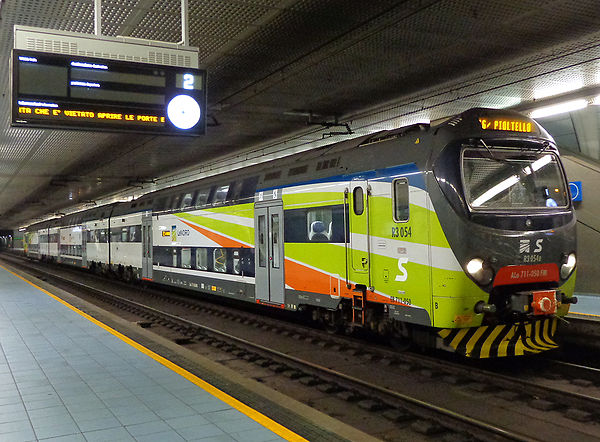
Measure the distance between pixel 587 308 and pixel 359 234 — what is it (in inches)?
270

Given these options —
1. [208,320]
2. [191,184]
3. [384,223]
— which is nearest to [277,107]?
[191,184]

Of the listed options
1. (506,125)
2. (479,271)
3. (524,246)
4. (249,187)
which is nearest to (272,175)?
(249,187)

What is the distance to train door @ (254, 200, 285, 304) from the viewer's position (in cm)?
1132

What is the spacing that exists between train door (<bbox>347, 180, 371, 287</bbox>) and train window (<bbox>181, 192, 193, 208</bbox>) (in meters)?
7.85

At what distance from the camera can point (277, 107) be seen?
48.6ft

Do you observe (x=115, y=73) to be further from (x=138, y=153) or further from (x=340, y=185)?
(x=138, y=153)

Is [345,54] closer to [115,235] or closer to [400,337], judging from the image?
[400,337]

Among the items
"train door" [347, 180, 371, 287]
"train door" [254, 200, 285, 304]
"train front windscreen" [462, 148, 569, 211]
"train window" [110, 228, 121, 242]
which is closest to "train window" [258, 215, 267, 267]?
"train door" [254, 200, 285, 304]

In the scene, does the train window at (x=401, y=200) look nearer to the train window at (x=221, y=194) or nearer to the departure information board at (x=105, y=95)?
the departure information board at (x=105, y=95)

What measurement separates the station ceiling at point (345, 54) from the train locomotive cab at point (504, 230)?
87.1 inches

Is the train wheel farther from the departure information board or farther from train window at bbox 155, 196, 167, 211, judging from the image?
train window at bbox 155, 196, 167, 211

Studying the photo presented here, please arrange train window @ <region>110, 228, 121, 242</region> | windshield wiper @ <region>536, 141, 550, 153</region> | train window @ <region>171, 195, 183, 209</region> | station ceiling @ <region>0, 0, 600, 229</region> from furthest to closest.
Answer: train window @ <region>110, 228, 121, 242</region> → train window @ <region>171, 195, 183, 209</region> → station ceiling @ <region>0, 0, 600, 229</region> → windshield wiper @ <region>536, 141, 550, 153</region>

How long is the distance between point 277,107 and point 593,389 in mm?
10132

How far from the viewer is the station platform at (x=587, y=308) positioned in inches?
447
